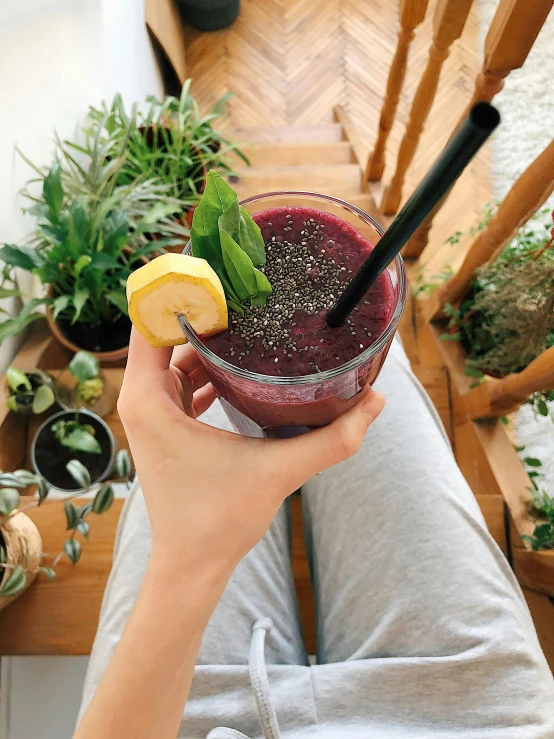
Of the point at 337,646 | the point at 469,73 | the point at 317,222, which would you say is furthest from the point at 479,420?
the point at 469,73

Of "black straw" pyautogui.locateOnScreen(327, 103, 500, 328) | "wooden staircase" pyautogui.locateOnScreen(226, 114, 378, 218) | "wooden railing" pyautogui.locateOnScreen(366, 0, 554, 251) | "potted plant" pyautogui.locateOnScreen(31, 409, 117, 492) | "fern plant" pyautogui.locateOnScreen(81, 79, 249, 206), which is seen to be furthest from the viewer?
"wooden staircase" pyautogui.locateOnScreen(226, 114, 378, 218)

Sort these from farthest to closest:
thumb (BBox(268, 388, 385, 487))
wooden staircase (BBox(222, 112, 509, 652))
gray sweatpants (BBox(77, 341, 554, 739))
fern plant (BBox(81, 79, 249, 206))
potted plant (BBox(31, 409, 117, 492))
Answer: fern plant (BBox(81, 79, 249, 206)) → potted plant (BBox(31, 409, 117, 492)) → wooden staircase (BBox(222, 112, 509, 652)) → gray sweatpants (BBox(77, 341, 554, 739)) → thumb (BBox(268, 388, 385, 487))

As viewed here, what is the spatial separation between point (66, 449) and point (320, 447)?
0.95 m

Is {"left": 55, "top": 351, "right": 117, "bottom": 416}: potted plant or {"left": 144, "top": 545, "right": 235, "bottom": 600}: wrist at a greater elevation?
{"left": 144, "top": 545, "right": 235, "bottom": 600}: wrist

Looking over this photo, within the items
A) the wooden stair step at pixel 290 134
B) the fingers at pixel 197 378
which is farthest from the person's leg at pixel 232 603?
the wooden stair step at pixel 290 134

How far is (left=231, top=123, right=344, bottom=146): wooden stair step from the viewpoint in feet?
8.75

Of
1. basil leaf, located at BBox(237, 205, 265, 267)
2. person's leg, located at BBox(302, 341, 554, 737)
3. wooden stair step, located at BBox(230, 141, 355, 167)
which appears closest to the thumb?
basil leaf, located at BBox(237, 205, 265, 267)

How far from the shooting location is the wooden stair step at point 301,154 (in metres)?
2.49

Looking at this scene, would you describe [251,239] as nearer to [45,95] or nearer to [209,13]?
[45,95]

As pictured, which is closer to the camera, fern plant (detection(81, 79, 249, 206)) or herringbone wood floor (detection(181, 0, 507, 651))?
fern plant (detection(81, 79, 249, 206))

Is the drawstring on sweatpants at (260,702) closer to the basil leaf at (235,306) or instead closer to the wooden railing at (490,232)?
the basil leaf at (235,306)

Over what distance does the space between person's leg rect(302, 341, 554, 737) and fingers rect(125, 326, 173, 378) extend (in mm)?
465

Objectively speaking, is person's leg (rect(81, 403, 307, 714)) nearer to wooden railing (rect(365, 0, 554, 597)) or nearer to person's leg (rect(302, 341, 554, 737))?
person's leg (rect(302, 341, 554, 737))

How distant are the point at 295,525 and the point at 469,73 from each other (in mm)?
2493
